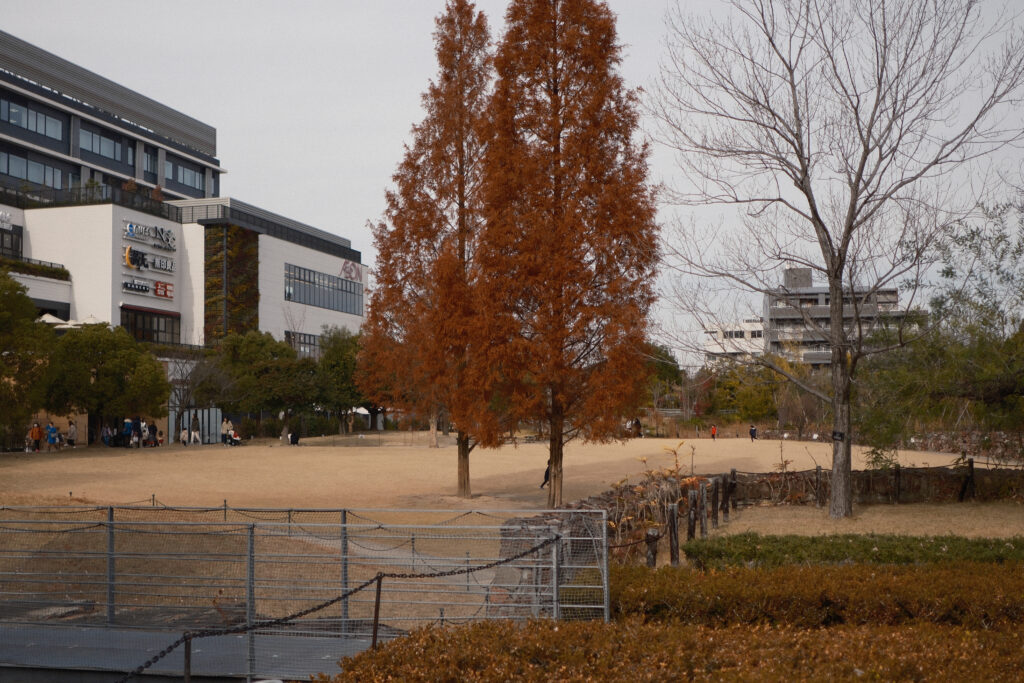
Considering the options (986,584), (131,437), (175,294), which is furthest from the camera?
(175,294)

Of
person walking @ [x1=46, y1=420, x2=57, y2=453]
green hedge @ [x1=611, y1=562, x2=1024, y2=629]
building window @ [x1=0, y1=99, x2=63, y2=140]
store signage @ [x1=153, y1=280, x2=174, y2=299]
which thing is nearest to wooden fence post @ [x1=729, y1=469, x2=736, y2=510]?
green hedge @ [x1=611, y1=562, x2=1024, y2=629]

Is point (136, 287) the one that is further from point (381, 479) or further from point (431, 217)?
point (431, 217)

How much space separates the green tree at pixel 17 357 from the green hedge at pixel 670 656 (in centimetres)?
3211

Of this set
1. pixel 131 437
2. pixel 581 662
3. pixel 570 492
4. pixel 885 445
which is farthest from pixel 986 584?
pixel 131 437

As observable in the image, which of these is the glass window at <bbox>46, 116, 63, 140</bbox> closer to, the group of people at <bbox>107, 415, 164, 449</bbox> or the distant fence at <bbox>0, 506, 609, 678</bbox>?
the group of people at <bbox>107, 415, 164, 449</bbox>

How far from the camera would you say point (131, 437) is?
5112cm

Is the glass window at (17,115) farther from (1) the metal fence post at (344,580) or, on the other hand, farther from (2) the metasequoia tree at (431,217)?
(1) the metal fence post at (344,580)

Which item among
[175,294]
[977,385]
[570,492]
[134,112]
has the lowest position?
[570,492]

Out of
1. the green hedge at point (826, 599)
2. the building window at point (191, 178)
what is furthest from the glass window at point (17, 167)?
the green hedge at point (826, 599)

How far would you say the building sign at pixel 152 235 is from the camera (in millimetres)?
64938

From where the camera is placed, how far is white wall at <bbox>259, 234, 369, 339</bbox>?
78050 millimetres

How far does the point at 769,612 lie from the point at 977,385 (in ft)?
46.4

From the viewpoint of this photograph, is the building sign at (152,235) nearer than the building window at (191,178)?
Yes

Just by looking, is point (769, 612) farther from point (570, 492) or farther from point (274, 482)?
point (274, 482)
